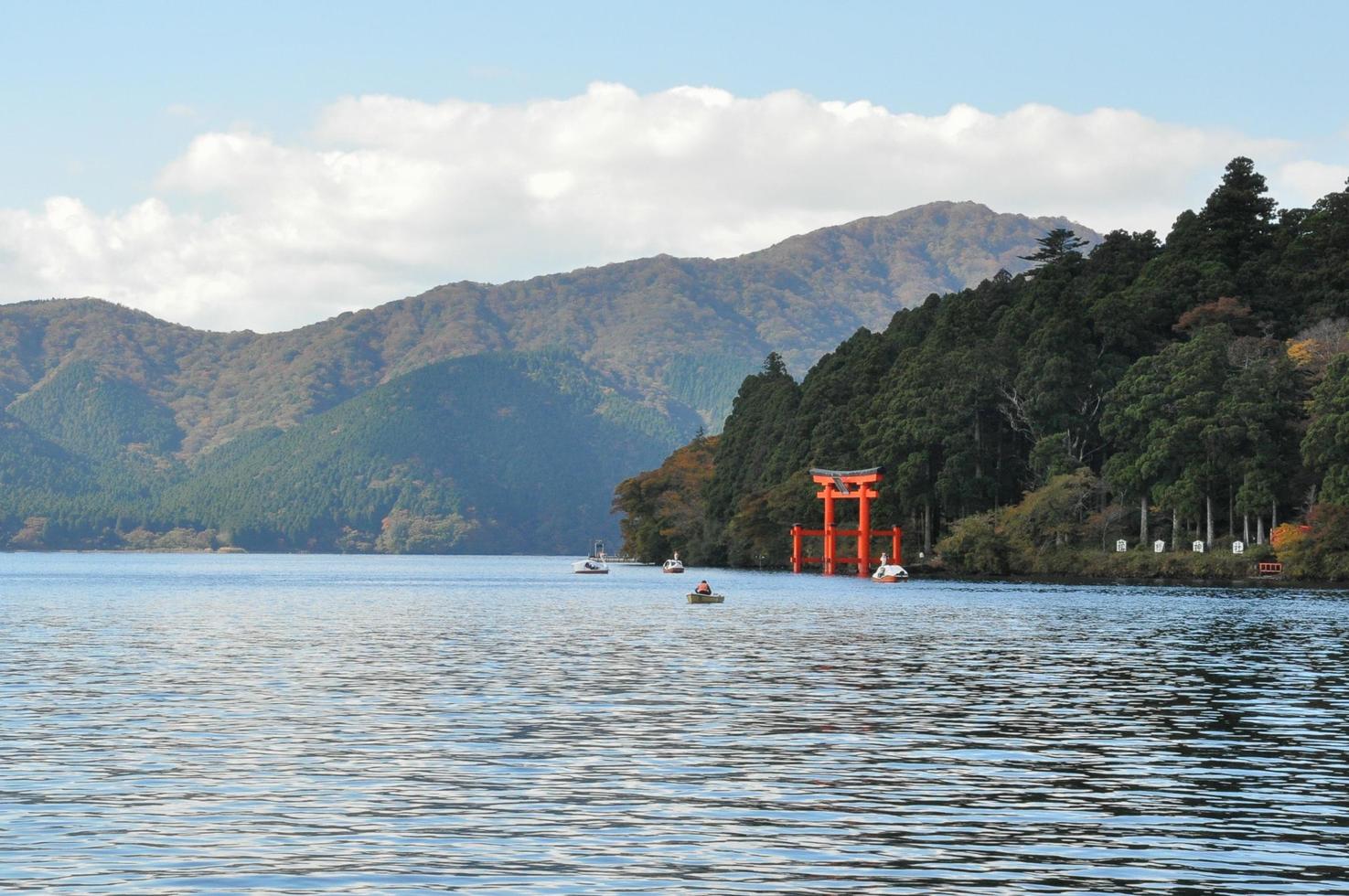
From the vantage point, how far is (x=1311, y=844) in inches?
776

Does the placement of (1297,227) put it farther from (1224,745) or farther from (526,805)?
(526,805)

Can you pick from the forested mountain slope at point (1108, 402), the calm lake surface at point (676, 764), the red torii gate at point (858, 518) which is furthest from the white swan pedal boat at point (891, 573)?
the calm lake surface at point (676, 764)

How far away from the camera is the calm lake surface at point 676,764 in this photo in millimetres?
18297

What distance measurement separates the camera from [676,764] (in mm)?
26219

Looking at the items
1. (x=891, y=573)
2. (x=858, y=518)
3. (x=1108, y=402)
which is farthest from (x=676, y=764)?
(x=858, y=518)

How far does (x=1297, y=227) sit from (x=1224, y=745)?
458 feet

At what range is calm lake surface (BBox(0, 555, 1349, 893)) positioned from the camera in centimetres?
1830

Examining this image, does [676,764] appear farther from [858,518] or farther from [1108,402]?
[858,518]

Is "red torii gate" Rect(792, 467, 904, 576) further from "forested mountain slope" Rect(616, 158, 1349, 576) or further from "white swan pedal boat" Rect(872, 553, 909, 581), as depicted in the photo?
"white swan pedal boat" Rect(872, 553, 909, 581)

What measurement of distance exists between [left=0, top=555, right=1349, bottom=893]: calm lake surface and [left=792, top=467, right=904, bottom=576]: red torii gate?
85.9 meters

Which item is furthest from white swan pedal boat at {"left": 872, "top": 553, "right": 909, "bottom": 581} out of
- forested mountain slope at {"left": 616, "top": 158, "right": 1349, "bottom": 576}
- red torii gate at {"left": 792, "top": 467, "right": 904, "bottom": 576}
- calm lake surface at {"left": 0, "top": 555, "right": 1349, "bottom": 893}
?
calm lake surface at {"left": 0, "top": 555, "right": 1349, "bottom": 893}

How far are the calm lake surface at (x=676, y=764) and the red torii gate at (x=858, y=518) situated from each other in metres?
85.9

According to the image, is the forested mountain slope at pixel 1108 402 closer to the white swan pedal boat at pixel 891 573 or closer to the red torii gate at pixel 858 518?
the red torii gate at pixel 858 518

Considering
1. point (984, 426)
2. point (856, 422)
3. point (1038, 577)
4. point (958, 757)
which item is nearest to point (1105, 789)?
point (958, 757)
